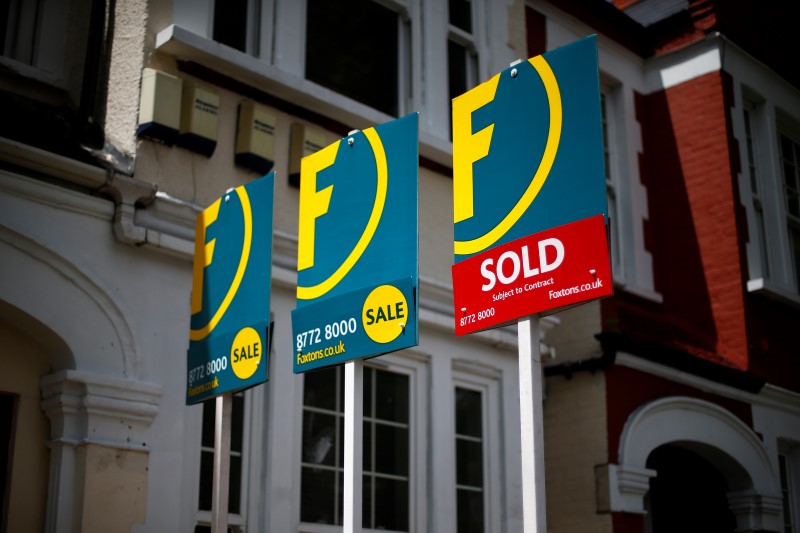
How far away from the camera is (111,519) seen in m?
6.11

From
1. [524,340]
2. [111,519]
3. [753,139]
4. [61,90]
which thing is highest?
[753,139]

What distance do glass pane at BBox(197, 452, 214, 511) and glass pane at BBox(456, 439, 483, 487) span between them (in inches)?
89.1

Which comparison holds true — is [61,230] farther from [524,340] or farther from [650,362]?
[650,362]

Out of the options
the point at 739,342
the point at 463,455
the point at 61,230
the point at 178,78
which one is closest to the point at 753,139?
the point at 739,342

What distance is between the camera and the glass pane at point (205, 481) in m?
6.71

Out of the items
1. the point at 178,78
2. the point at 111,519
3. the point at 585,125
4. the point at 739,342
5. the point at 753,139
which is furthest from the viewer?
the point at 753,139

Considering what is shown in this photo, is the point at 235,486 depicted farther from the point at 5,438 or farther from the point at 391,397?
the point at 391,397

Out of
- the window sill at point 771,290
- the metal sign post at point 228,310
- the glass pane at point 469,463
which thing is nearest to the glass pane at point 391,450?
the glass pane at point 469,463

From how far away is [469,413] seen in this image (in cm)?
862

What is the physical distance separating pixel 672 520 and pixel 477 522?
304 centimetres

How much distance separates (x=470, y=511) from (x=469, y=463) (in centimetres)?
36

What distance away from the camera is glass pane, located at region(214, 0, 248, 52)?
764 centimetres

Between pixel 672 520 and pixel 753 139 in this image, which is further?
pixel 753 139

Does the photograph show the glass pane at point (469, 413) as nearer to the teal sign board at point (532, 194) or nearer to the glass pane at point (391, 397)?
the glass pane at point (391, 397)
